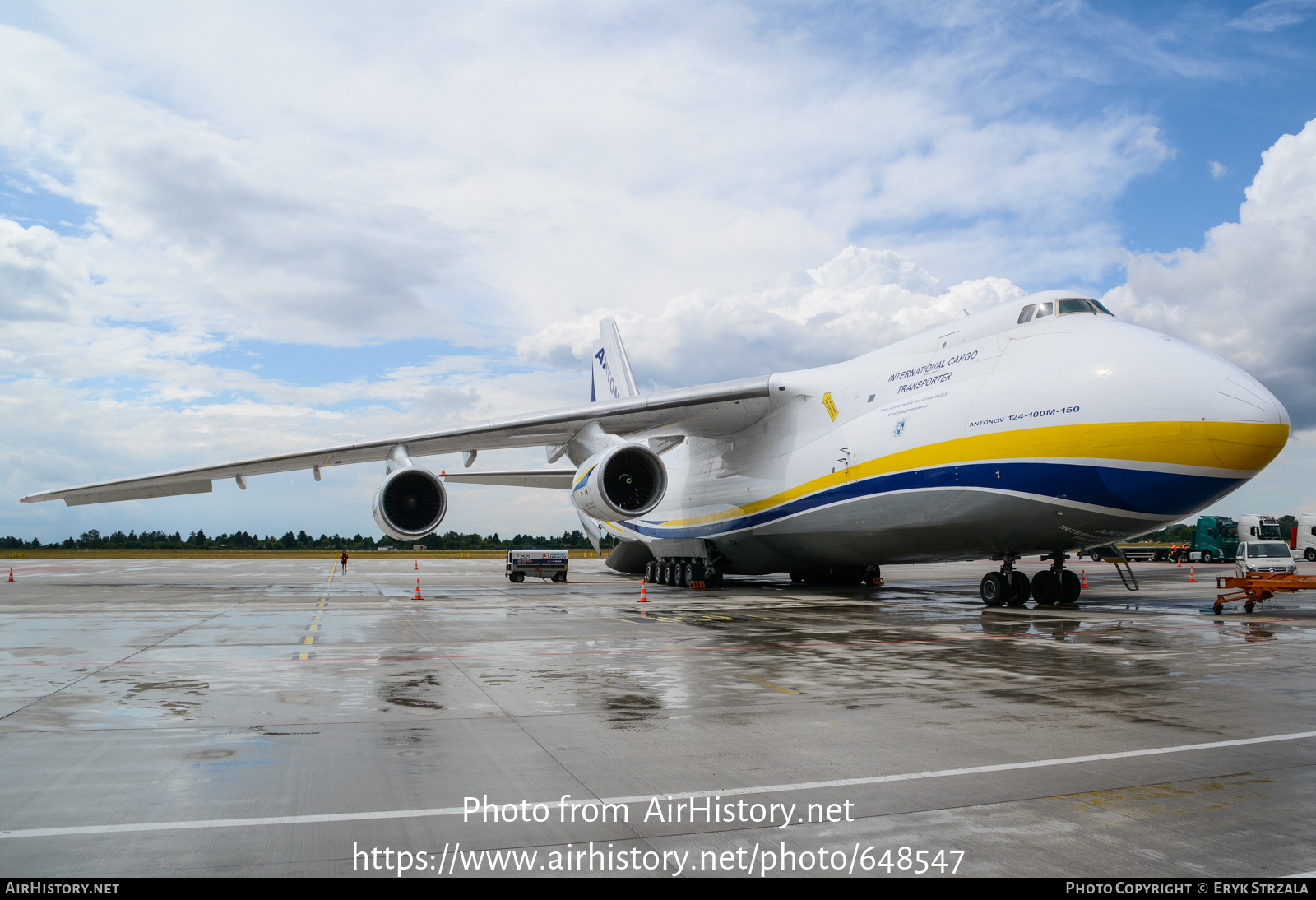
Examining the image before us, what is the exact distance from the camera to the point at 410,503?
18297mm

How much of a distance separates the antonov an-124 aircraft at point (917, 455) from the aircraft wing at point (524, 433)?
0.06 meters

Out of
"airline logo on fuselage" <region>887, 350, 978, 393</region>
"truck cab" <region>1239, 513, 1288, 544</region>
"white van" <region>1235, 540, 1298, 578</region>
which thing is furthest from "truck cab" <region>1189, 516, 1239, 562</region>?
"airline logo on fuselage" <region>887, 350, 978, 393</region>

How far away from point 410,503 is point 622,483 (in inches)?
180

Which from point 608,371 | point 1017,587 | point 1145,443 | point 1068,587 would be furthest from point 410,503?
point 1145,443

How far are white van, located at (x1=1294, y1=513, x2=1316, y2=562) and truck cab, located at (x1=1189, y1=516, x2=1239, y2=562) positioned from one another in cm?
320

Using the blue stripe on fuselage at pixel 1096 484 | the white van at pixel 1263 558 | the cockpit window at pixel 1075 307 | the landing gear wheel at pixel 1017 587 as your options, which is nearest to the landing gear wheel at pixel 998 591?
the landing gear wheel at pixel 1017 587

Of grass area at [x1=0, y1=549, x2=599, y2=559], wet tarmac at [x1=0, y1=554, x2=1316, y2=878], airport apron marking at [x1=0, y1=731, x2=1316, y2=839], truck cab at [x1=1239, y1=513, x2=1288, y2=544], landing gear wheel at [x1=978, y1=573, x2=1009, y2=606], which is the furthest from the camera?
grass area at [x1=0, y1=549, x2=599, y2=559]

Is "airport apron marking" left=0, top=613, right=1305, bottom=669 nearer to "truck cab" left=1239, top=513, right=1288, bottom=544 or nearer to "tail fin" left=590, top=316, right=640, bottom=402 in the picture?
"tail fin" left=590, top=316, right=640, bottom=402

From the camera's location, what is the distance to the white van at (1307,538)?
133ft

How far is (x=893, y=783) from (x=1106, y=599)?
46.5 ft

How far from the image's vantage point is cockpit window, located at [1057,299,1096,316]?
1300 centimetres

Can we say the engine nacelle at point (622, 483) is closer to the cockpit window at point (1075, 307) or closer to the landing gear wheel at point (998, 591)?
the landing gear wheel at point (998, 591)

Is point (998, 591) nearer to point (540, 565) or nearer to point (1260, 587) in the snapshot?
point (1260, 587)
